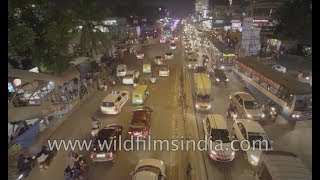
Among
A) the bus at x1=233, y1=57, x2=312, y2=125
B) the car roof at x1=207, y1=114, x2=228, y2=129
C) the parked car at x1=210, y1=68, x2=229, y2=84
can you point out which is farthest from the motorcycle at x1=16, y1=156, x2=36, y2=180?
the parked car at x1=210, y1=68, x2=229, y2=84

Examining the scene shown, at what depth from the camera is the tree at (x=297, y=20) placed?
48.8 meters

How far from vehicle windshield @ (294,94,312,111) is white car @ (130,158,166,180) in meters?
12.2

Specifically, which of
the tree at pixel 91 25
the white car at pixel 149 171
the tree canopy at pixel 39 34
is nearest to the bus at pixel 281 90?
the white car at pixel 149 171

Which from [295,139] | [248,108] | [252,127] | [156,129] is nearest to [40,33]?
[156,129]

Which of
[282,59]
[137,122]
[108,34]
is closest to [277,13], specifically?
[282,59]

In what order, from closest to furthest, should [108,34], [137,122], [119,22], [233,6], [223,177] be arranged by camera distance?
[223,177] < [137,122] < [108,34] < [119,22] < [233,6]

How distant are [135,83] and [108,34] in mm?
13693

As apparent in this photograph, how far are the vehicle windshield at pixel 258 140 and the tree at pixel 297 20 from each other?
3611 centimetres

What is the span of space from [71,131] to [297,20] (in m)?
43.1

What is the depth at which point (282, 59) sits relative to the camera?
51.6 meters

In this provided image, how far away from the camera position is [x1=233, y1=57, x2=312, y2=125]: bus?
21.7 metres

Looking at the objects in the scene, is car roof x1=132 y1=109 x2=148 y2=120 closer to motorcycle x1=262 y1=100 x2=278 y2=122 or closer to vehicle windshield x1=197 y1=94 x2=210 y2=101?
vehicle windshield x1=197 y1=94 x2=210 y2=101

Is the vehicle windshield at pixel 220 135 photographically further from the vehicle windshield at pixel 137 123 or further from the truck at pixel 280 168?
the vehicle windshield at pixel 137 123

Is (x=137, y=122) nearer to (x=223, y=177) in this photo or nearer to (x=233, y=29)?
(x=223, y=177)
